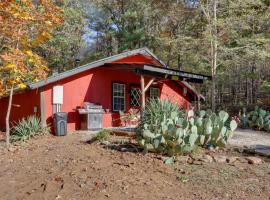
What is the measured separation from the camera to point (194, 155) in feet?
28.1

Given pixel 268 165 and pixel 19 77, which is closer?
pixel 268 165

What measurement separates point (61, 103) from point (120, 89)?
330 cm

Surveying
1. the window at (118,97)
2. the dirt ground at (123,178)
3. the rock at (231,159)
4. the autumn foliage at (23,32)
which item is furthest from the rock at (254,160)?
the window at (118,97)

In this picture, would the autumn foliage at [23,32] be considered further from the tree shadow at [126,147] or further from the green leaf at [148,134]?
the green leaf at [148,134]

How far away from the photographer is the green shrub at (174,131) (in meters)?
8.42

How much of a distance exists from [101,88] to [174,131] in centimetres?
863

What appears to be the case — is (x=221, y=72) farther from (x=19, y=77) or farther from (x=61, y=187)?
(x=61, y=187)

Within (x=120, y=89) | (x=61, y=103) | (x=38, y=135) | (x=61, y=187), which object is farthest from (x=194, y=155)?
(x=120, y=89)

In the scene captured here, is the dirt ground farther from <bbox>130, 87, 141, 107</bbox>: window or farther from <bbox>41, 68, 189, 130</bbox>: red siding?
<bbox>130, 87, 141, 107</bbox>: window

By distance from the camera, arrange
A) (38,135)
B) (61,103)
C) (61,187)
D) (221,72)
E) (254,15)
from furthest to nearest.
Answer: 1. (221,72)
2. (254,15)
3. (61,103)
4. (38,135)
5. (61,187)

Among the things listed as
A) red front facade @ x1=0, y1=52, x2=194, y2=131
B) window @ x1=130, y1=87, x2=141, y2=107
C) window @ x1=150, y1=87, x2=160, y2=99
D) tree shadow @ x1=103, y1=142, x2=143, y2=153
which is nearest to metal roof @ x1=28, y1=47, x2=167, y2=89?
red front facade @ x1=0, y1=52, x2=194, y2=131

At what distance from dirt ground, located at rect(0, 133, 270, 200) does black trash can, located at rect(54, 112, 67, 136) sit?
4405mm

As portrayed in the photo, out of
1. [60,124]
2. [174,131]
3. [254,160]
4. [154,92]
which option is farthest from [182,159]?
[154,92]

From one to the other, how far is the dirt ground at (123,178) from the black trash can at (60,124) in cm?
440
